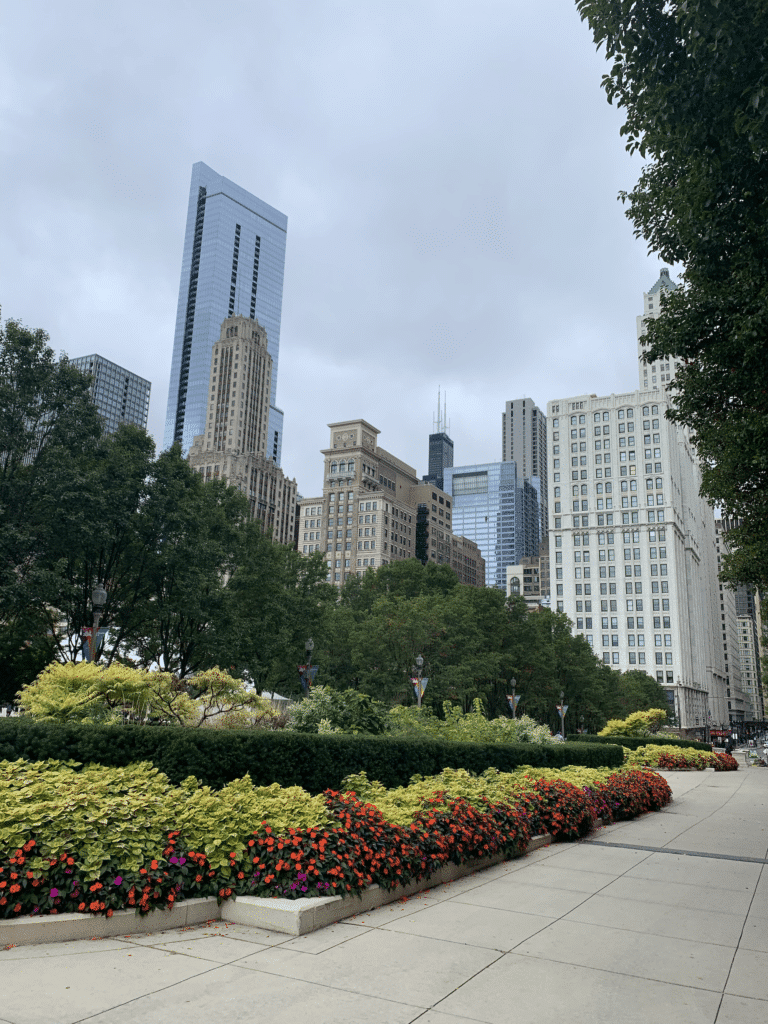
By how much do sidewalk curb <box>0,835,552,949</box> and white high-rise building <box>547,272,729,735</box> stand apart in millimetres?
138482

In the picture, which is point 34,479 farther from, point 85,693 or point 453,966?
point 453,966

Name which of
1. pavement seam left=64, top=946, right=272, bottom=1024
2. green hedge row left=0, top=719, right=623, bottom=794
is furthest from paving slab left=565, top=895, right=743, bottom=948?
green hedge row left=0, top=719, right=623, bottom=794

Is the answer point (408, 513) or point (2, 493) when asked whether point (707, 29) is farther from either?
point (408, 513)

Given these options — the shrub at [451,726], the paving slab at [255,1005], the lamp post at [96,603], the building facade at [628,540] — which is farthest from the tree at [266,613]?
the building facade at [628,540]

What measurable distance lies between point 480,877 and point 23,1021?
6640 mm

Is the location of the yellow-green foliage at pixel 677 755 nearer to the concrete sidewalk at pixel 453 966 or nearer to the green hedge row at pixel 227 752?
the green hedge row at pixel 227 752

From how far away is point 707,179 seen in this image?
10492 millimetres

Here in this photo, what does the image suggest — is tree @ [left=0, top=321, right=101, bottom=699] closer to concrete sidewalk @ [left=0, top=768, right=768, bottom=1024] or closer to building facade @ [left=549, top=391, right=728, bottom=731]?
concrete sidewalk @ [left=0, top=768, right=768, bottom=1024]

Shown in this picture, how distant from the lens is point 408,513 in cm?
17838

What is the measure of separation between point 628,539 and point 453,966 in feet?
481

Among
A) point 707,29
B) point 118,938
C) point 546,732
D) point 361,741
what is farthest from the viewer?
point 546,732

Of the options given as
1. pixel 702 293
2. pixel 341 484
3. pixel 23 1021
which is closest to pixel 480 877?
pixel 23 1021

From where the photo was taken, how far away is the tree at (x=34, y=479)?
2686 cm

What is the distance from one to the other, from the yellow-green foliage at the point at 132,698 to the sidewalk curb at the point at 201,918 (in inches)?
223
